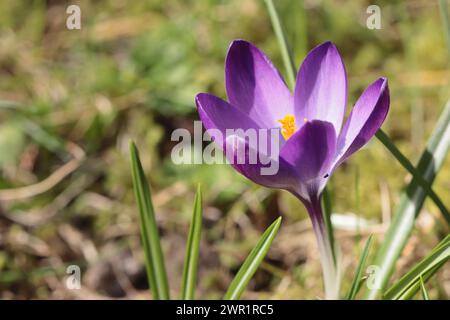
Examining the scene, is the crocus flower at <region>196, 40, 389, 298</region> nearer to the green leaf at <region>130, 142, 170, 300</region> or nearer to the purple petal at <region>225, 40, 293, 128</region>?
the purple petal at <region>225, 40, 293, 128</region>

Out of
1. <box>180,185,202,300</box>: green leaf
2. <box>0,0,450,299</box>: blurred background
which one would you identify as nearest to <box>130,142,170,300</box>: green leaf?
<box>180,185,202,300</box>: green leaf

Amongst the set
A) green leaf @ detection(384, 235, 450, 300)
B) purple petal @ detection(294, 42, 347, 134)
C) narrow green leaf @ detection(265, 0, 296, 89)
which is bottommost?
green leaf @ detection(384, 235, 450, 300)

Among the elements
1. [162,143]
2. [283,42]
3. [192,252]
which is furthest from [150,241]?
[162,143]

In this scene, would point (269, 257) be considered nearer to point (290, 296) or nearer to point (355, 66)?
point (290, 296)

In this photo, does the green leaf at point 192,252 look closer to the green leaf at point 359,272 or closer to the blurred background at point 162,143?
the green leaf at point 359,272

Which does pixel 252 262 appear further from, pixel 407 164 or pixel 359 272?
pixel 407 164

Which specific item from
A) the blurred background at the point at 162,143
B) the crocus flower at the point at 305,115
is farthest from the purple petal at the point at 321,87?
the blurred background at the point at 162,143
